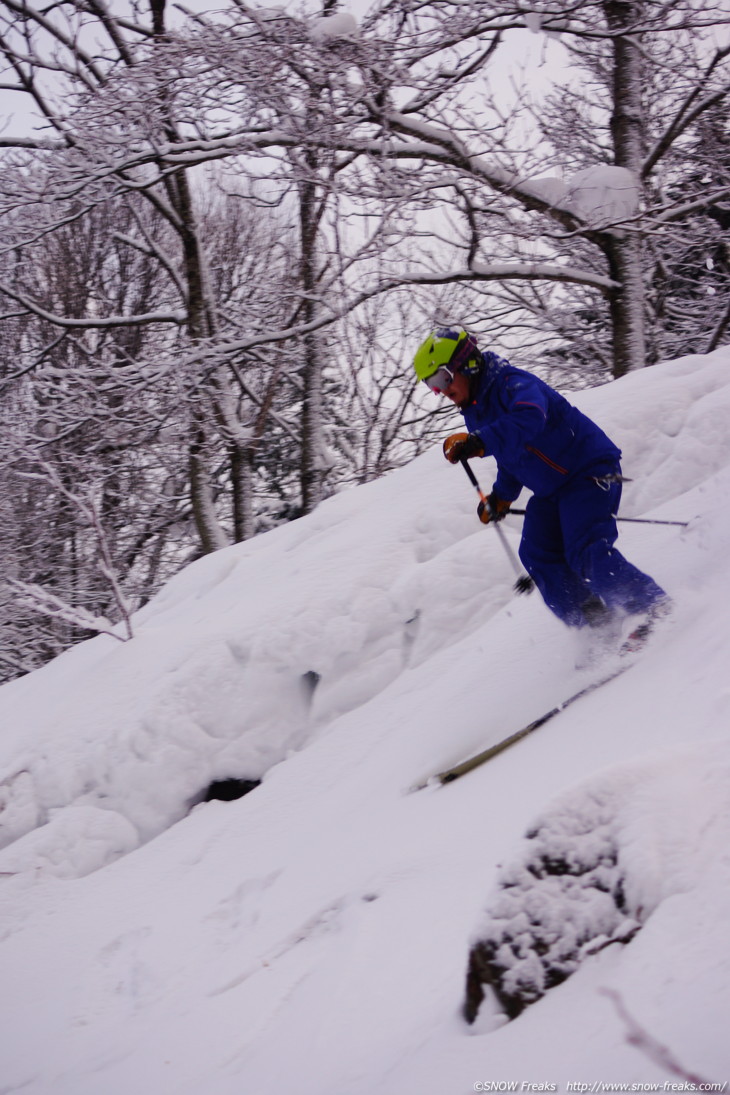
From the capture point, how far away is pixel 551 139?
10.3 m

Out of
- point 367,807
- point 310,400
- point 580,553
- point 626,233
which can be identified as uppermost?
point 310,400

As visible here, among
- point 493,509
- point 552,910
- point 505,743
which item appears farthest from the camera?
point 493,509

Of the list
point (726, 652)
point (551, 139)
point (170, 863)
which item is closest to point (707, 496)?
point (726, 652)

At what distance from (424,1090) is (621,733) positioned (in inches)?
61.1

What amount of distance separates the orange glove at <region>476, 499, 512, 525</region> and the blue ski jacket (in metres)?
0.21

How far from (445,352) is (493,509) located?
2.96ft

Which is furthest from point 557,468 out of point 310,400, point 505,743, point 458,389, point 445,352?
point 310,400

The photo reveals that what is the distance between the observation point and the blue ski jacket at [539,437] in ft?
12.9

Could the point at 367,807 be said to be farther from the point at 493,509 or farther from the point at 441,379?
the point at 441,379

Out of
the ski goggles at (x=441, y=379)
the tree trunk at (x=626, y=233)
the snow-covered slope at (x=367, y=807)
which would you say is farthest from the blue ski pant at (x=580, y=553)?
the tree trunk at (x=626, y=233)

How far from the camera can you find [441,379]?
4.02 metres

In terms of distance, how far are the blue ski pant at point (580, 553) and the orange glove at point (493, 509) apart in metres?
0.14

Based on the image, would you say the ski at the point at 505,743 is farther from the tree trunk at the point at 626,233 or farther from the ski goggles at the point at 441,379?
the tree trunk at the point at 626,233

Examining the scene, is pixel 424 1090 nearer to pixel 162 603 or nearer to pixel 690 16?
pixel 162 603
